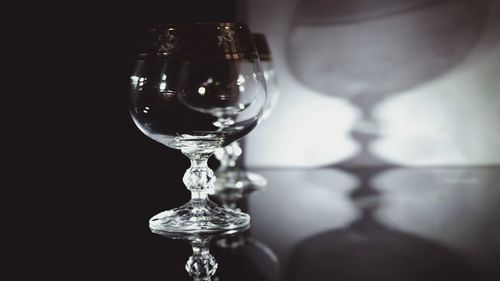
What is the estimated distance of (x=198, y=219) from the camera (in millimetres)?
826

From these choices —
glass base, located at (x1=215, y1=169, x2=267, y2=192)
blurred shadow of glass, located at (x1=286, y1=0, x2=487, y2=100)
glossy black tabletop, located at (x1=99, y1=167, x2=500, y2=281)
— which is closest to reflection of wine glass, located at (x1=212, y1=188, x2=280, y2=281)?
glossy black tabletop, located at (x1=99, y1=167, x2=500, y2=281)

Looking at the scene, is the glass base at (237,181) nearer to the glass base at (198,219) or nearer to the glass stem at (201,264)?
the glass base at (198,219)

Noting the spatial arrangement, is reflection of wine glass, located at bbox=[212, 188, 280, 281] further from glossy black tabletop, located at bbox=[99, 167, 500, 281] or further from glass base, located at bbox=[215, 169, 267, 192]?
glass base, located at bbox=[215, 169, 267, 192]

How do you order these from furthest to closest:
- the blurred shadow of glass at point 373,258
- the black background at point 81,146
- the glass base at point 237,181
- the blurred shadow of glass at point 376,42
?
the blurred shadow of glass at point 376,42 < the glass base at point 237,181 < the black background at point 81,146 < the blurred shadow of glass at point 373,258

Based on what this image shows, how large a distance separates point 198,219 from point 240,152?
36cm

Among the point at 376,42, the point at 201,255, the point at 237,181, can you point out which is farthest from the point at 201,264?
the point at 376,42

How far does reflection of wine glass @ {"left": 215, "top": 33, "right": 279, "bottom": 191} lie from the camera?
113 centimetres

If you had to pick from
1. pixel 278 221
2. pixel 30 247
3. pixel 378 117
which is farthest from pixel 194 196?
pixel 378 117

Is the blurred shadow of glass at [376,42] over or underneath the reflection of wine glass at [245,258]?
over

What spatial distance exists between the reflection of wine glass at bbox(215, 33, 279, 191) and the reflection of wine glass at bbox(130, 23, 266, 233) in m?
0.32

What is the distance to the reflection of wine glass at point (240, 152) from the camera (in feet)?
3.72

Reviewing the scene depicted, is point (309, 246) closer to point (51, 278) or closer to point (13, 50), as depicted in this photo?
point (51, 278)

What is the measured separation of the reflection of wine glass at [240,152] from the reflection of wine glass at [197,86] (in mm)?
317

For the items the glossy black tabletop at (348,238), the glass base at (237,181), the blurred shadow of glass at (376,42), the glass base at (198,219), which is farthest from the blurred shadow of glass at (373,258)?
the blurred shadow of glass at (376,42)
